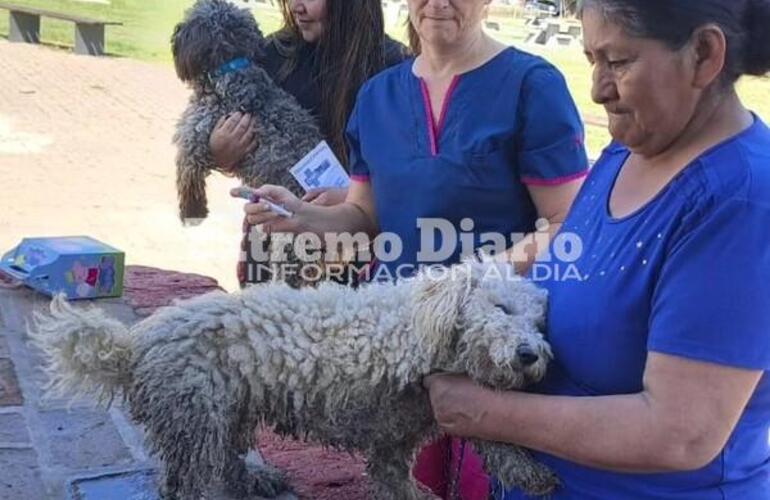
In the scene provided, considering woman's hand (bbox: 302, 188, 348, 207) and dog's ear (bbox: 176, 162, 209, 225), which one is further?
dog's ear (bbox: 176, 162, 209, 225)

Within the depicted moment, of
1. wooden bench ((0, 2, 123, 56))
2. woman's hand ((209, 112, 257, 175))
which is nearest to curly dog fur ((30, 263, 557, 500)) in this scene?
woman's hand ((209, 112, 257, 175))

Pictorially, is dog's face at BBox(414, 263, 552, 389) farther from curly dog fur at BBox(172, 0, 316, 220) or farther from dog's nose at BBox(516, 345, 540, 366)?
curly dog fur at BBox(172, 0, 316, 220)

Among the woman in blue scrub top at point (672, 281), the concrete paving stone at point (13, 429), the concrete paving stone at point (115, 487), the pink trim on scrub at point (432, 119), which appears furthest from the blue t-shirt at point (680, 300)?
the concrete paving stone at point (13, 429)

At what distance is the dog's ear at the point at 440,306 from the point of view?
7.04 feet

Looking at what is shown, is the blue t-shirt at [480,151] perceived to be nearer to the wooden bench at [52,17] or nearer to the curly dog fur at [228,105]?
the curly dog fur at [228,105]

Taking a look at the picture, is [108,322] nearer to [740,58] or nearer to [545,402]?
[545,402]

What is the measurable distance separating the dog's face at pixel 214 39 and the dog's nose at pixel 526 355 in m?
2.49

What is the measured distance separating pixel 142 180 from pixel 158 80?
258 inches

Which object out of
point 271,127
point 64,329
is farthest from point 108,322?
point 271,127

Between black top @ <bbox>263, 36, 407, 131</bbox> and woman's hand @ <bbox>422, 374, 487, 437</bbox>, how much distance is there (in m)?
1.98

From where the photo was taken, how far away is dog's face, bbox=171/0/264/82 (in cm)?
416

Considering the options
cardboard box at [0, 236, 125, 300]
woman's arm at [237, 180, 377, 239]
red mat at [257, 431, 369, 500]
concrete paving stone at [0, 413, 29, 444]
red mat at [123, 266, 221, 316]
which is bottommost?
red mat at [257, 431, 369, 500]

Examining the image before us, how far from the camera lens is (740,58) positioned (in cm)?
167

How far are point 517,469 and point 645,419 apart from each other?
42 centimetres
